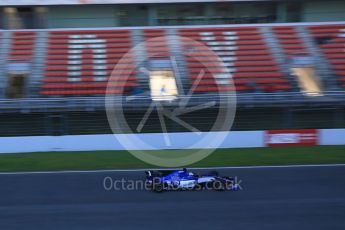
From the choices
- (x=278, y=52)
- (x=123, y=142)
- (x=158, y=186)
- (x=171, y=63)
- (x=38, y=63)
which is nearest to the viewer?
(x=158, y=186)

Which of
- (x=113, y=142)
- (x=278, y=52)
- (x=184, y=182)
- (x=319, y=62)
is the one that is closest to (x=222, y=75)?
(x=278, y=52)

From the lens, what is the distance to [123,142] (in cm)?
1289

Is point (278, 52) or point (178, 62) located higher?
point (278, 52)

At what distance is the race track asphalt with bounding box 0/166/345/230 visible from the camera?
21.7ft

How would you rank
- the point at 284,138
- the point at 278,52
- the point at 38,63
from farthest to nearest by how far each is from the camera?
the point at 278,52, the point at 38,63, the point at 284,138

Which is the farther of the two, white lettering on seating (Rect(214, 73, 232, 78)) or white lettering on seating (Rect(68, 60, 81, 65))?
white lettering on seating (Rect(68, 60, 81, 65))

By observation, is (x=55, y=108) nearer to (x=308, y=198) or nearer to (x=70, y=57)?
(x=70, y=57)

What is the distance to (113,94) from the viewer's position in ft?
51.8

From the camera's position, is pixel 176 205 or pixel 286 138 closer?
pixel 176 205

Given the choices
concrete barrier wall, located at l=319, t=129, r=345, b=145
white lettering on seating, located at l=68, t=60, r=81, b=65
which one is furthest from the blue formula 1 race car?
white lettering on seating, located at l=68, t=60, r=81, b=65

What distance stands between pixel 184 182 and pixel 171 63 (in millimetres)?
9878

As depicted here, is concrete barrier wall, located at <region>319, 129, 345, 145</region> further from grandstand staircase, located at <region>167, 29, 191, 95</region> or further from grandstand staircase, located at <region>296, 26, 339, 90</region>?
grandstand staircase, located at <region>167, 29, 191, 95</region>

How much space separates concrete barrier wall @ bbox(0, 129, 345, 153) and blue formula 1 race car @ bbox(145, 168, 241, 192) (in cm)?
447

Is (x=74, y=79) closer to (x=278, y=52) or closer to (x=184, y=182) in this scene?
(x=278, y=52)
